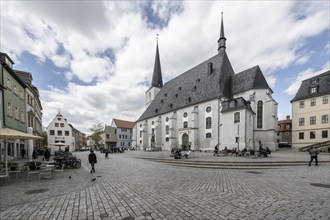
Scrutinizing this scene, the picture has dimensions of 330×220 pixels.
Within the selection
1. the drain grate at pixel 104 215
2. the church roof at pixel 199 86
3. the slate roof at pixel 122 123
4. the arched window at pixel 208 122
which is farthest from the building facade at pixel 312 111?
the slate roof at pixel 122 123

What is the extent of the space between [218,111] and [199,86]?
9655mm

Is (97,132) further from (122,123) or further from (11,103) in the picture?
(11,103)

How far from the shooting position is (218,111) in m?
32.7

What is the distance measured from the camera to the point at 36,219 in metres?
4.15

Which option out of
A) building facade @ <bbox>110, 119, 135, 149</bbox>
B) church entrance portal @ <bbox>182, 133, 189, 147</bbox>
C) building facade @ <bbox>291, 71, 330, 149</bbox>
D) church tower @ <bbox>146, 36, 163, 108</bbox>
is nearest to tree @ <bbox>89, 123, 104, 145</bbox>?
building facade @ <bbox>110, 119, 135, 149</bbox>

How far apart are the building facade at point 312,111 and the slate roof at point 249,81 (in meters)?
9.90

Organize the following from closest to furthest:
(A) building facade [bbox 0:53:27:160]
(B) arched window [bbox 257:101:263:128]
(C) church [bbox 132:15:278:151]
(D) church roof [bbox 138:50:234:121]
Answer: (A) building facade [bbox 0:53:27:160] → (C) church [bbox 132:15:278:151] → (B) arched window [bbox 257:101:263:128] → (D) church roof [bbox 138:50:234:121]

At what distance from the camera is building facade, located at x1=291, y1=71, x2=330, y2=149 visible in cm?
3216

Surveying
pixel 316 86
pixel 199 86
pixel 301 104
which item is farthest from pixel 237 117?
pixel 316 86

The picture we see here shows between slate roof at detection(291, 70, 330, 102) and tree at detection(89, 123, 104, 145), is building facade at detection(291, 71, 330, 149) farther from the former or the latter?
tree at detection(89, 123, 104, 145)

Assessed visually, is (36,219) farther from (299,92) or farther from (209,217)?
(299,92)

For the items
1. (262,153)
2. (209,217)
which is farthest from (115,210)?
(262,153)

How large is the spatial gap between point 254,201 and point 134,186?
4449 mm

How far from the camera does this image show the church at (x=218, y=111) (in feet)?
98.9
